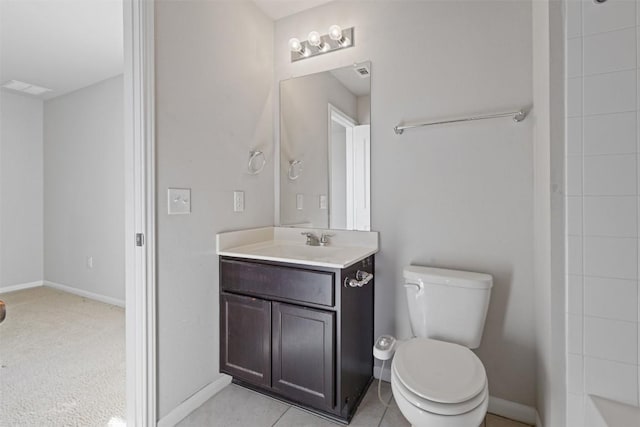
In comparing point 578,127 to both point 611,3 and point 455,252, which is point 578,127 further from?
point 455,252

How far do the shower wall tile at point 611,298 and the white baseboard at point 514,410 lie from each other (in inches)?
30.7

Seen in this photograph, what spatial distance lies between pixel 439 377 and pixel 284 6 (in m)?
2.31

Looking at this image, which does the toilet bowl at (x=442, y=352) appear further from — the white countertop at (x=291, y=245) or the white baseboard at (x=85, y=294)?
the white baseboard at (x=85, y=294)

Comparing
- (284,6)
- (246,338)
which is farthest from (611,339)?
(284,6)

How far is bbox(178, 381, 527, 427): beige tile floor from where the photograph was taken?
1462mm

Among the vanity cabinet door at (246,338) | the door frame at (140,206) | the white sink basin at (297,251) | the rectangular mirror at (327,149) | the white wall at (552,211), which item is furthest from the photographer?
the rectangular mirror at (327,149)

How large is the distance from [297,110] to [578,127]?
157cm

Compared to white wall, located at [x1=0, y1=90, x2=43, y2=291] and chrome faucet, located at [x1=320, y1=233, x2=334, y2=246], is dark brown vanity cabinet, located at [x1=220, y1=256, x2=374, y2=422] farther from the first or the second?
white wall, located at [x1=0, y1=90, x2=43, y2=291]

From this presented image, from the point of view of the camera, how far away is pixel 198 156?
1.60 metres

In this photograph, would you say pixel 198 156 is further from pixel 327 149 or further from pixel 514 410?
pixel 514 410

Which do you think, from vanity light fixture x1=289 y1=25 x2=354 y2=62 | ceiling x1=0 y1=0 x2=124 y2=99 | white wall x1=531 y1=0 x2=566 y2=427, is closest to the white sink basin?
white wall x1=531 y1=0 x2=566 y2=427

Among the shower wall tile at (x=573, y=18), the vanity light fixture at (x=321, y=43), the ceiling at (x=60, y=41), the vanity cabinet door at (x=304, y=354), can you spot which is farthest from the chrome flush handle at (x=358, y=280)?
the ceiling at (x=60, y=41)

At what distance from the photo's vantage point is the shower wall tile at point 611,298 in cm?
97

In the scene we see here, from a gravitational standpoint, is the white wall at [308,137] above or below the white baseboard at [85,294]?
above
